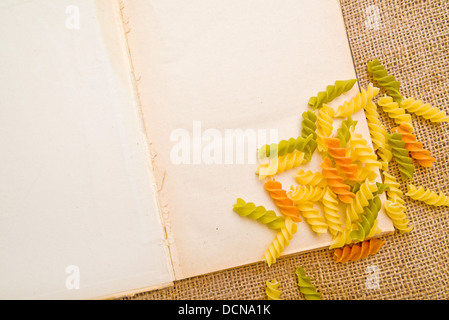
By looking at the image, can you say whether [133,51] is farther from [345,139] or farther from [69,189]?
[345,139]

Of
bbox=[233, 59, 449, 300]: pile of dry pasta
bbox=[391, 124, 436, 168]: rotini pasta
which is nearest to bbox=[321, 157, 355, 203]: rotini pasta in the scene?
bbox=[233, 59, 449, 300]: pile of dry pasta

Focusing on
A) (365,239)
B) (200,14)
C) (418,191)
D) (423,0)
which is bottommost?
(365,239)

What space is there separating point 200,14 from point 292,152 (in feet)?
1.91

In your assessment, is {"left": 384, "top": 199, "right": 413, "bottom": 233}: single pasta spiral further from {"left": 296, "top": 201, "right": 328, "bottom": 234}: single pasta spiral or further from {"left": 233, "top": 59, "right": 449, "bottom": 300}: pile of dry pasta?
{"left": 296, "top": 201, "right": 328, "bottom": 234}: single pasta spiral

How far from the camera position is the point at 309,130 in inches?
44.2

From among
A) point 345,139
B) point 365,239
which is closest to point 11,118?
point 345,139

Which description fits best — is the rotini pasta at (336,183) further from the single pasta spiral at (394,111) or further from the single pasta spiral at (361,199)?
the single pasta spiral at (394,111)

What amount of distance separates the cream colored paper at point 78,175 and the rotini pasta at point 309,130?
0.54 m

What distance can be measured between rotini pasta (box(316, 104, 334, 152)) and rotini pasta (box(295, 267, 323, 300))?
0.43 metres

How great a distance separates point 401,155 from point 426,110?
173mm

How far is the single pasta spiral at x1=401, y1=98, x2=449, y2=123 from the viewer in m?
1.13

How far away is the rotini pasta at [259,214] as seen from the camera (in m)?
1.11

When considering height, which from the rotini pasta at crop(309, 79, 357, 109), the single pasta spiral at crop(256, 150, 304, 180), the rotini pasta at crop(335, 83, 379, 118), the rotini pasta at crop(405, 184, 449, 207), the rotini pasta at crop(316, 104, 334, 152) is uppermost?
the rotini pasta at crop(309, 79, 357, 109)

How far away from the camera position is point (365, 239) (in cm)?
114
